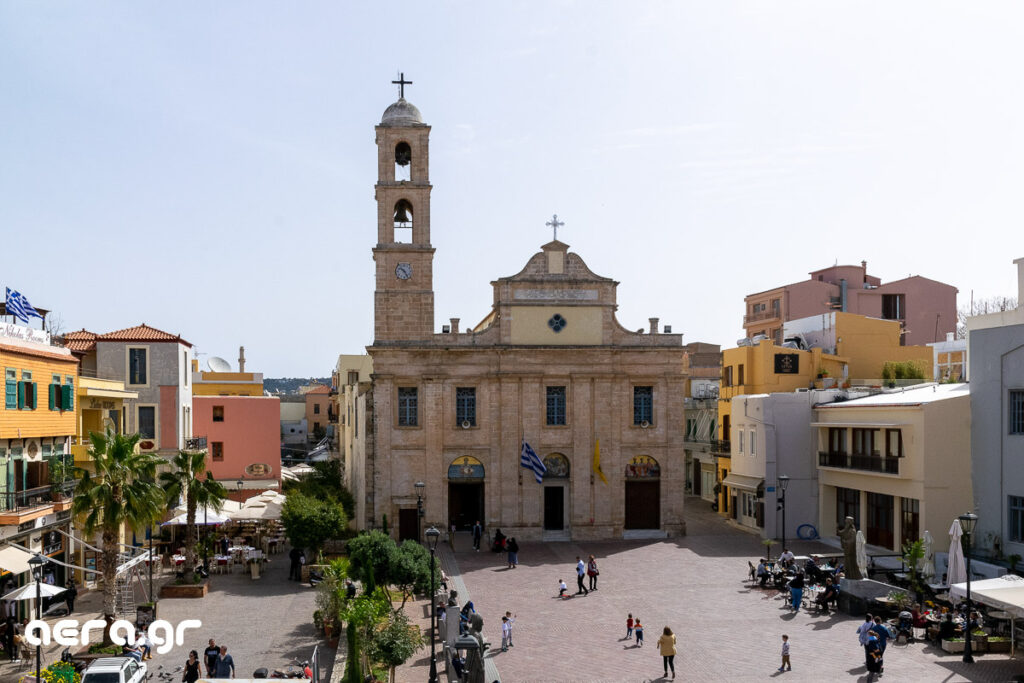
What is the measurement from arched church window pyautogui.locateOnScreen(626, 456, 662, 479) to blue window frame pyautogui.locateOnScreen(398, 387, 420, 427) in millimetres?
10640

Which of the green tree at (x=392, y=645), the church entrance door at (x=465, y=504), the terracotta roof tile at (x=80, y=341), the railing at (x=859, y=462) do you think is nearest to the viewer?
the green tree at (x=392, y=645)

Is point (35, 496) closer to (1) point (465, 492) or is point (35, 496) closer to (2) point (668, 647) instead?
(2) point (668, 647)

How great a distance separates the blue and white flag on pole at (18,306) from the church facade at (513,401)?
633 inches

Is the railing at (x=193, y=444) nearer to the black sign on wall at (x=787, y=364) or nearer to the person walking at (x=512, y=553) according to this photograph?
the person walking at (x=512, y=553)

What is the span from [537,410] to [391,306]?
28.0 ft

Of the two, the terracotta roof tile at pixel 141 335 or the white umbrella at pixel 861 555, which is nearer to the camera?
the white umbrella at pixel 861 555

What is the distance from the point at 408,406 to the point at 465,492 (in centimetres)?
499

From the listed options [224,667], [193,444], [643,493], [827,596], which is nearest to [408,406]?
[193,444]

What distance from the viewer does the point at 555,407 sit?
4491 centimetres

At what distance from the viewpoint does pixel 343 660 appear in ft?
79.5

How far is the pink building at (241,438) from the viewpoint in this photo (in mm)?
53312

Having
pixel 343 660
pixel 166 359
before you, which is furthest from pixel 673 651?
pixel 166 359

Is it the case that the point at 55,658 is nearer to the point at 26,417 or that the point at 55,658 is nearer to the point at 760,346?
the point at 26,417

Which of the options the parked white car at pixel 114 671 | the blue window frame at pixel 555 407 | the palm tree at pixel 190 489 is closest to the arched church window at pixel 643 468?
the blue window frame at pixel 555 407
